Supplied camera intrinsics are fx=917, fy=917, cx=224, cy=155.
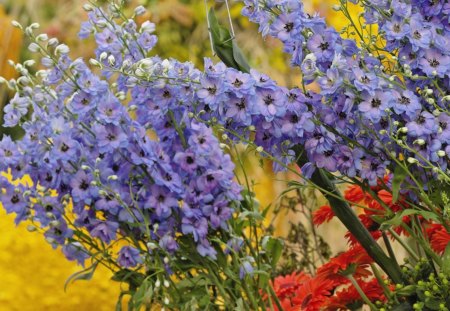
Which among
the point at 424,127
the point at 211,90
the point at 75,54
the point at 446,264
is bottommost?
the point at 446,264

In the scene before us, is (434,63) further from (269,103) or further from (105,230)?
(105,230)

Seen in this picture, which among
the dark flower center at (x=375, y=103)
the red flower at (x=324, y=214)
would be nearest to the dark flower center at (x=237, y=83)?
the dark flower center at (x=375, y=103)

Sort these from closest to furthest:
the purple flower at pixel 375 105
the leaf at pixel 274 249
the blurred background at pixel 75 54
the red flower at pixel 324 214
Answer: the purple flower at pixel 375 105
the leaf at pixel 274 249
the red flower at pixel 324 214
the blurred background at pixel 75 54

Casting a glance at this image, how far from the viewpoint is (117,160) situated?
2.89 ft

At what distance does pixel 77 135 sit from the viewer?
90cm

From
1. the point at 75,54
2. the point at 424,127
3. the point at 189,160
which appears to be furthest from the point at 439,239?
the point at 75,54

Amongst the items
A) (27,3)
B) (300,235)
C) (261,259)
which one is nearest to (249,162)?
(27,3)

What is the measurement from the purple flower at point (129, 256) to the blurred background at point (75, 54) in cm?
16

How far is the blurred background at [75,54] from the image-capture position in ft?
4.14

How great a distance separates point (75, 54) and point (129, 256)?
6.75 feet

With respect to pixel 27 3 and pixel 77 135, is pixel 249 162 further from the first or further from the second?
pixel 77 135

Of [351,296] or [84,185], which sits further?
[351,296]

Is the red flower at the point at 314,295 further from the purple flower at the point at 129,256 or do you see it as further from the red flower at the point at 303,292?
the purple flower at the point at 129,256

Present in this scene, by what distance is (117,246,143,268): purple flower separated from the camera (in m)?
0.91
